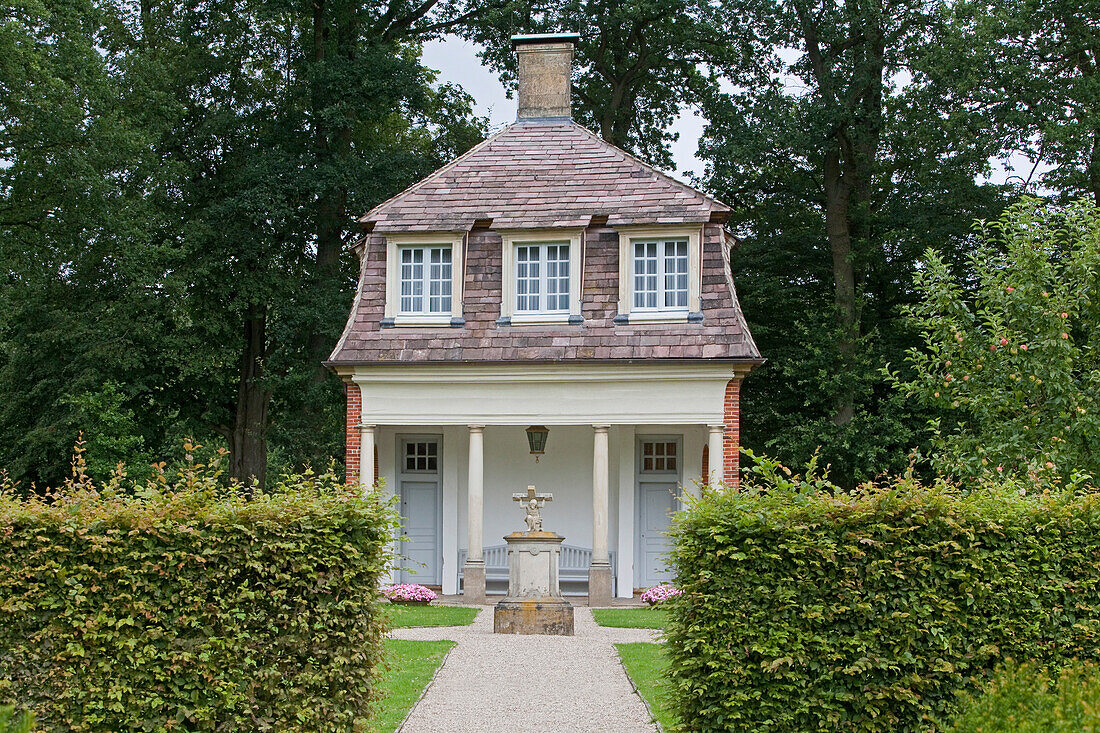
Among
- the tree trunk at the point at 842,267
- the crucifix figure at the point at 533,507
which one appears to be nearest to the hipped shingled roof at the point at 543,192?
the crucifix figure at the point at 533,507

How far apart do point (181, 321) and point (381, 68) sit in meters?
7.49

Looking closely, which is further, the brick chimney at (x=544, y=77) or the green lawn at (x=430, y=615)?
the brick chimney at (x=544, y=77)

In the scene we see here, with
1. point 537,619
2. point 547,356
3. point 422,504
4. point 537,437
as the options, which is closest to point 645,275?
point 547,356

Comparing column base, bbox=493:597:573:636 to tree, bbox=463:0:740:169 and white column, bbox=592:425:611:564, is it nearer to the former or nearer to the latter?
white column, bbox=592:425:611:564

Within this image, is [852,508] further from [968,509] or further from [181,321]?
[181,321]

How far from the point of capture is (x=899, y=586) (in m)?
8.05

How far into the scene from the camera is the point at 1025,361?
1373 centimetres

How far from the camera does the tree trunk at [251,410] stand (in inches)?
1152

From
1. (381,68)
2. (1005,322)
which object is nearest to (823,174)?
(381,68)

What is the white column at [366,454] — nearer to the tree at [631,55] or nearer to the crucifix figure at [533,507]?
the crucifix figure at [533,507]

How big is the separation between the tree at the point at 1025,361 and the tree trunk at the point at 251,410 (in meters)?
18.5

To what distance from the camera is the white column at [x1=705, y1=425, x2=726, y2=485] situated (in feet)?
64.6

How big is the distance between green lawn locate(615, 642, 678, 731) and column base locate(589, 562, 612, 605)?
535 centimetres

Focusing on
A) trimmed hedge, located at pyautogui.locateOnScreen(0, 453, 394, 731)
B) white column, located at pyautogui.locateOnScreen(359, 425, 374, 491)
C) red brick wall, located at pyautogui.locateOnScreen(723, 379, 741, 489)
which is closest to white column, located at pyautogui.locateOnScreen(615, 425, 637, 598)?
red brick wall, located at pyautogui.locateOnScreen(723, 379, 741, 489)
